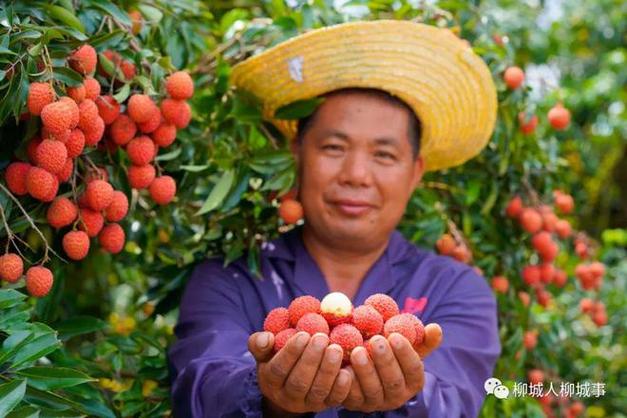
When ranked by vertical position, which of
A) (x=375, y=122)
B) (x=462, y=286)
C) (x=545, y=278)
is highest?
(x=375, y=122)

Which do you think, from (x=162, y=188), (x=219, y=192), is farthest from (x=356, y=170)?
(x=162, y=188)

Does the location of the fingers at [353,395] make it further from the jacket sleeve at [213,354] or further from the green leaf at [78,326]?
the green leaf at [78,326]

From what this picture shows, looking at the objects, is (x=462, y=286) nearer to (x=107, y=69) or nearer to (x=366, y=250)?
(x=366, y=250)

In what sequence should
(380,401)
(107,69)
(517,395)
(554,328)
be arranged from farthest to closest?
(554,328) < (517,395) < (107,69) < (380,401)

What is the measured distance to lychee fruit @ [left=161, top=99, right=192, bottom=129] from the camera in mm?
1782

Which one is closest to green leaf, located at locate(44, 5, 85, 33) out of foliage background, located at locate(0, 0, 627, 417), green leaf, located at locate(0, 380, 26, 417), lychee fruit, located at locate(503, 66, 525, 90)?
foliage background, located at locate(0, 0, 627, 417)

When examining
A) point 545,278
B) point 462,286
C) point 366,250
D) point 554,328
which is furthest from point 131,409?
point 554,328

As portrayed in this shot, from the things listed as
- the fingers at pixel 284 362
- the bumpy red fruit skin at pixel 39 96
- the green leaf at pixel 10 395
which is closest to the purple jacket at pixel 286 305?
the fingers at pixel 284 362

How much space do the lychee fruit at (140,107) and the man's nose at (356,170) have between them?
0.47 metres

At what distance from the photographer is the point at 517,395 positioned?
2.42m

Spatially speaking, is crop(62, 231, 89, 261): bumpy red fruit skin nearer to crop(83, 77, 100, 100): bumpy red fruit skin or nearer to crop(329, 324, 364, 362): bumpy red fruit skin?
crop(83, 77, 100, 100): bumpy red fruit skin

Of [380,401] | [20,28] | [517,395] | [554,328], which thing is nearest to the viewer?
[380,401]

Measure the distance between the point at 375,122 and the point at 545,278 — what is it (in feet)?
2.84

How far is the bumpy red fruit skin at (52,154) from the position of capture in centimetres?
153
